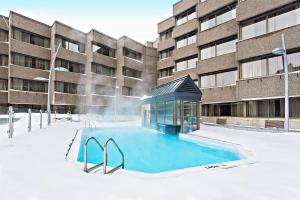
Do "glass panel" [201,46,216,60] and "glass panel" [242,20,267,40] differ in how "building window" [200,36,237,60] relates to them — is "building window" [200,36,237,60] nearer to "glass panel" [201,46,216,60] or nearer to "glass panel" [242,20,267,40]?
"glass panel" [201,46,216,60]

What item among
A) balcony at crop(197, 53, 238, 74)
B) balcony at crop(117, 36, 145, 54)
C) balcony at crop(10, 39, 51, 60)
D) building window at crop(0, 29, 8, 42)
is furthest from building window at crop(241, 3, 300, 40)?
building window at crop(0, 29, 8, 42)

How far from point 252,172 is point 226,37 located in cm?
2050

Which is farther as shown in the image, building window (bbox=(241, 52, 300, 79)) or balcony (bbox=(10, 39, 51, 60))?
balcony (bbox=(10, 39, 51, 60))

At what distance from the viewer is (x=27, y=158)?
19.2ft

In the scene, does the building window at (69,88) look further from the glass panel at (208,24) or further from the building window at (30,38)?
the glass panel at (208,24)

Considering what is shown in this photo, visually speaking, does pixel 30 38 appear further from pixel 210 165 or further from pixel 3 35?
pixel 210 165

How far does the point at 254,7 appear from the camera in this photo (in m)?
18.3

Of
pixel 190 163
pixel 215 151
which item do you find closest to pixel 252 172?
pixel 190 163

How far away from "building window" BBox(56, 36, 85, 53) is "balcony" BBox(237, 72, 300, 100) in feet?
89.2

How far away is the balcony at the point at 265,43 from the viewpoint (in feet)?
51.2

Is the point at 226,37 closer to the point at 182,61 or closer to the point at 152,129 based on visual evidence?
the point at 182,61

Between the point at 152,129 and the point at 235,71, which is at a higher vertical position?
the point at 235,71

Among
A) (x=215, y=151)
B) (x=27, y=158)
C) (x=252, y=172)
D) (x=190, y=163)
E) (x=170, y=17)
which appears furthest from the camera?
(x=170, y=17)

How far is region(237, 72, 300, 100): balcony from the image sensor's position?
1531 cm
